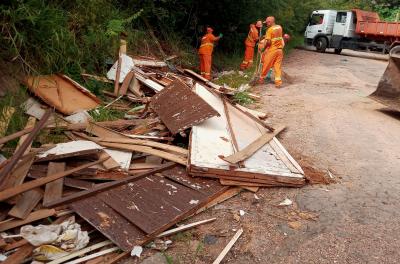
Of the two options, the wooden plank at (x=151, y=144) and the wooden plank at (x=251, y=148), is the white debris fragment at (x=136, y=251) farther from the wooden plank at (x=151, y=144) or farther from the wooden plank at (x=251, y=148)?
the wooden plank at (x=151, y=144)

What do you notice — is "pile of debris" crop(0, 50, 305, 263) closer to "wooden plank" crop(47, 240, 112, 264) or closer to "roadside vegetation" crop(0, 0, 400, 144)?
"wooden plank" crop(47, 240, 112, 264)

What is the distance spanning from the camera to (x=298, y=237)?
3.38m

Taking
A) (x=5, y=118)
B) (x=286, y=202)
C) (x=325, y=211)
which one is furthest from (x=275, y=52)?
(x=5, y=118)

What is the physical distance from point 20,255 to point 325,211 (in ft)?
9.32

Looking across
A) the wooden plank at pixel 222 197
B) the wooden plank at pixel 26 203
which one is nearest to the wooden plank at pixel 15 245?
the wooden plank at pixel 26 203

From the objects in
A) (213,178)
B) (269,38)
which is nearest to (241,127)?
(213,178)

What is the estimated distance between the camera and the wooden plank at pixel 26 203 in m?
3.21

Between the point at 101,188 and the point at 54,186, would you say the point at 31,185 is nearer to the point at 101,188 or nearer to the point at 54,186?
the point at 54,186

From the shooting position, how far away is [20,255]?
282 centimetres

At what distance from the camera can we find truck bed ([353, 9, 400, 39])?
57.9 ft

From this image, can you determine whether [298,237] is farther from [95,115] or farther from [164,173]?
[95,115]

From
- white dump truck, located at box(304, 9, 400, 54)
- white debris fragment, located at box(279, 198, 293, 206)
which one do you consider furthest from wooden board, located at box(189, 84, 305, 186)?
white dump truck, located at box(304, 9, 400, 54)

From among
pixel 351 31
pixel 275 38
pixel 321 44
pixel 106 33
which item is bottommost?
pixel 321 44

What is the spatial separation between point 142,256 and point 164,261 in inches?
7.4
